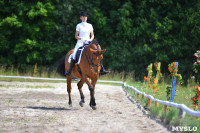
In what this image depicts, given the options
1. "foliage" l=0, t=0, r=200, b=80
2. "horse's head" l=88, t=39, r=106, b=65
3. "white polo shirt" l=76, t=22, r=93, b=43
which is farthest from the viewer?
"foliage" l=0, t=0, r=200, b=80

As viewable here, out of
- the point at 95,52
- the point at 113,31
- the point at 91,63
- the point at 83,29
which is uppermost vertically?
the point at 113,31

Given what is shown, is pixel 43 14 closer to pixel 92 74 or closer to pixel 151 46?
pixel 151 46

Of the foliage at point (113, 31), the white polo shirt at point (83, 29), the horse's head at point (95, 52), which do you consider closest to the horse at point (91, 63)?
the horse's head at point (95, 52)

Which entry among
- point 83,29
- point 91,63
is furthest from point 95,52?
point 83,29

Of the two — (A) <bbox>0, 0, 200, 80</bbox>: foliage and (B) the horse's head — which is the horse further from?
(A) <bbox>0, 0, 200, 80</bbox>: foliage

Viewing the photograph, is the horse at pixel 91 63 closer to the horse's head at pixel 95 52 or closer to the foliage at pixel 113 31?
the horse's head at pixel 95 52

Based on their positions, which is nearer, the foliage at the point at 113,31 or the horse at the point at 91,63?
the horse at the point at 91,63

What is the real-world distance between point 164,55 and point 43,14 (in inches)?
436

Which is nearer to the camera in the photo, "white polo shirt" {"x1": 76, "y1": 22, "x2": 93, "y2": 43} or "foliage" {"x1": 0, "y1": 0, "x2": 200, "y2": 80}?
"white polo shirt" {"x1": 76, "y1": 22, "x2": 93, "y2": 43}

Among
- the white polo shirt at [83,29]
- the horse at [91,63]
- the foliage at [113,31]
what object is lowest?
the horse at [91,63]

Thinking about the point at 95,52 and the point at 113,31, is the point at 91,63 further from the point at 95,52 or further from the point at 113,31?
the point at 113,31

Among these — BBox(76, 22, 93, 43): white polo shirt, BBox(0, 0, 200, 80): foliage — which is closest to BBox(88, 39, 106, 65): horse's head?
BBox(76, 22, 93, 43): white polo shirt

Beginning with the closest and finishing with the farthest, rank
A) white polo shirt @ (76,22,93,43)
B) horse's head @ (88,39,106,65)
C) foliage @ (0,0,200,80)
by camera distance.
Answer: horse's head @ (88,39,106,65) → white polo shirt @ (76,22,93,43) → foliage @ (0,0,200,80)

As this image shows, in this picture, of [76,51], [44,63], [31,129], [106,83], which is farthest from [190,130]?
[44,63]
